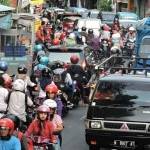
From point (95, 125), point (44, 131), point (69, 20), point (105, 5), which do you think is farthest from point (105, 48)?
point (105, 5)

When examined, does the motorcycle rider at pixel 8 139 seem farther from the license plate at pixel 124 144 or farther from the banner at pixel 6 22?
the banner at pixel 6 22

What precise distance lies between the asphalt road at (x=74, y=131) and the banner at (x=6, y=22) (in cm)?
554

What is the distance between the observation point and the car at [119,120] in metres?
12.5

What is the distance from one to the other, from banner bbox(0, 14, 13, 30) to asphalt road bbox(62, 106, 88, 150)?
5540 mm

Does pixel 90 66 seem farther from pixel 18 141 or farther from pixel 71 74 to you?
pixel 18 141

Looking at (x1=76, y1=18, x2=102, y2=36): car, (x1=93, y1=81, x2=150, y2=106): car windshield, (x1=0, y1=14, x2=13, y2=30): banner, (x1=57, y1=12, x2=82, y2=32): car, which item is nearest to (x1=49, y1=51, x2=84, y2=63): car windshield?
(x1=0, y1=14, x2=13, y2=30): banner

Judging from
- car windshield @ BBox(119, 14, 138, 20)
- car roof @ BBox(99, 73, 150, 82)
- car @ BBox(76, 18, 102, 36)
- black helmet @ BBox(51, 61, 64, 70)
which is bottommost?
black helmet @ BBox(51, 61, 64, 70)

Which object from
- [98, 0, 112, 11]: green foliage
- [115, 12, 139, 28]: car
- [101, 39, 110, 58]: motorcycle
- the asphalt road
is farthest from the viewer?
[98, 0, 112, 11]: green foliage

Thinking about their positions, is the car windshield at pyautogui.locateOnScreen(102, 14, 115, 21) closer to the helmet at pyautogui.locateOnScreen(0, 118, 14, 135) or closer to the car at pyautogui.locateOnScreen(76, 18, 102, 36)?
the car at pyautogui.locateOnScreen(76, 18, 102, 36)

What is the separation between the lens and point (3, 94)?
13.1 m

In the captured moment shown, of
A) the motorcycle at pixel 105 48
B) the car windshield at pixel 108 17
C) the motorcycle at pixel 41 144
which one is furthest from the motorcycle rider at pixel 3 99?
the car windshield at pixel 108 17

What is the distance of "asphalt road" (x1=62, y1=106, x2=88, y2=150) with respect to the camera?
14.7 meters

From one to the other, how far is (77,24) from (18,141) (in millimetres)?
31405

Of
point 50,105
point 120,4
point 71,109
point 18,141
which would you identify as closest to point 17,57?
point 71,109
